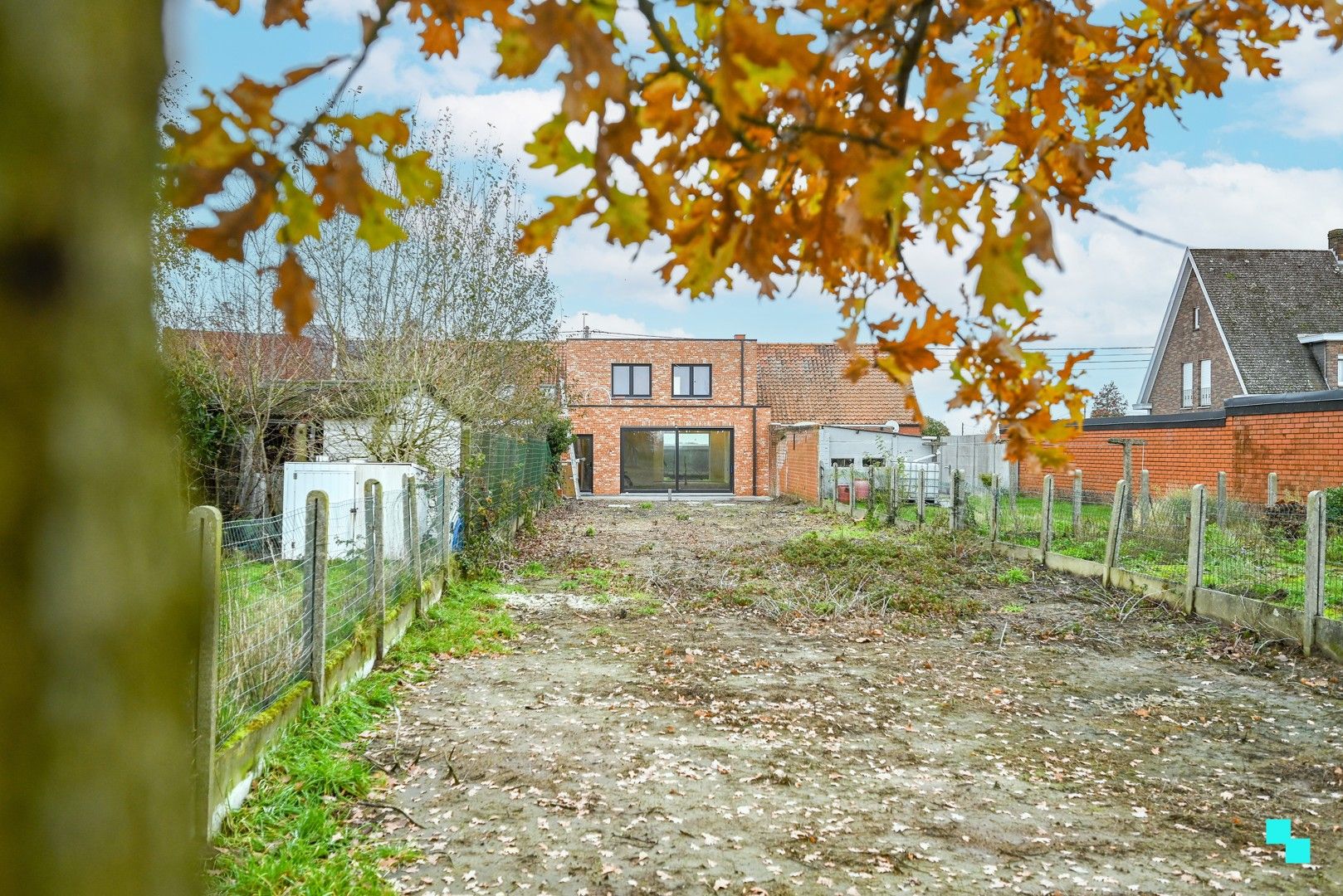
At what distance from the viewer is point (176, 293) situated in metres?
12.4

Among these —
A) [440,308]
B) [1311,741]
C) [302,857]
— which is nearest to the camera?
[302,857]

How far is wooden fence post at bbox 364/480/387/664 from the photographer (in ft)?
22.0

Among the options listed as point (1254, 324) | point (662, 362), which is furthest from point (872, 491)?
point (1254, 324)

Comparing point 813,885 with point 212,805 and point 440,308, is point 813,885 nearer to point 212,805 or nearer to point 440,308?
point 212,805

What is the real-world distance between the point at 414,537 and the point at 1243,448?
1519cm

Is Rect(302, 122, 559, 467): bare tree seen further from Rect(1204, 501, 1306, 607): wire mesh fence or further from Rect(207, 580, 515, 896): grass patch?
Rect(1204, 501, 1306, 607): wire mesh fence

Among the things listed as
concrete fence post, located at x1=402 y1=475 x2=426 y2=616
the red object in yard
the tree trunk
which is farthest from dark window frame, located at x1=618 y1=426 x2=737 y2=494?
the tree trunk

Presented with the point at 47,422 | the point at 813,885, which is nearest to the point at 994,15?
the point at 47,422

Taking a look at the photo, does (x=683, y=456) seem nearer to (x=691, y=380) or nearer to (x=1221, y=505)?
(x=691, y=380)

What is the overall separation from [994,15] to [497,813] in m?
3.68

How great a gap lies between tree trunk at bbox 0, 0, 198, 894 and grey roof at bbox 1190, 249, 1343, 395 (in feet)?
105

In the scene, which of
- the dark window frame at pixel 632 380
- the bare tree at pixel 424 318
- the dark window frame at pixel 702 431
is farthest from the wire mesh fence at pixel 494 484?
the dark window frame at pixel 632 380

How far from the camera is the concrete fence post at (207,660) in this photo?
360 cm

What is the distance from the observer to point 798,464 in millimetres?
29047
